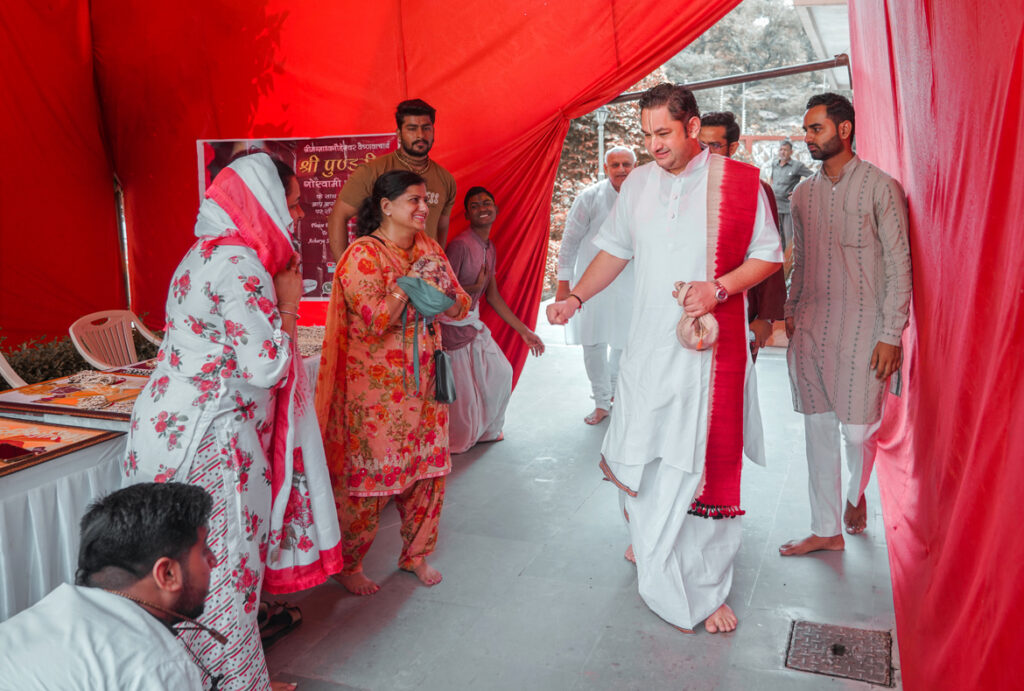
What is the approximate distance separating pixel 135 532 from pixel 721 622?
197 cm

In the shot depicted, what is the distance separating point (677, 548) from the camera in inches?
110

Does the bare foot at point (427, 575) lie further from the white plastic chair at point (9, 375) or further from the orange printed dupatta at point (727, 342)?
the white plastic chair at point (9, 375)

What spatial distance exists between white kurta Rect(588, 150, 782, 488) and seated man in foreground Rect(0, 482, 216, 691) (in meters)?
1.58

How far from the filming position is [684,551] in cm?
280

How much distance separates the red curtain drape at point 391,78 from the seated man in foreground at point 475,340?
34cm

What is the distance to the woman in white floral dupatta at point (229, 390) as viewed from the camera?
206 cm

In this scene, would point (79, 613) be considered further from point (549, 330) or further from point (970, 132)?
point (549, 330)

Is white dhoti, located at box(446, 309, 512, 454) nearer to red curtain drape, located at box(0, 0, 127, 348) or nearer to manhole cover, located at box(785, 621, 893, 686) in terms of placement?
manhole cover, located at box(785, 621, 893, 686)

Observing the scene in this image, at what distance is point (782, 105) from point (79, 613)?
28.7 metres

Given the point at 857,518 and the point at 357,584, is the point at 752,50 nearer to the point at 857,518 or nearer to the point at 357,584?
the point at 857,518

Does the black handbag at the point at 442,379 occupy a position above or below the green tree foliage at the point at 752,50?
below

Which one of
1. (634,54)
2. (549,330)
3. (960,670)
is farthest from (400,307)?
(549,330)

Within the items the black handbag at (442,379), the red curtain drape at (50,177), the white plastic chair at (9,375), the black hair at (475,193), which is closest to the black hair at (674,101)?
the black handbag at (442,379)

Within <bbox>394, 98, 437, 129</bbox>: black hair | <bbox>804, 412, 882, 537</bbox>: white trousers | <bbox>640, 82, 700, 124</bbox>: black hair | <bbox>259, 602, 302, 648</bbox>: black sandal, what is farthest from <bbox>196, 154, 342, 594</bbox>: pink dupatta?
<bbox>804, 412, 882, 537</bbox>: white trousers
